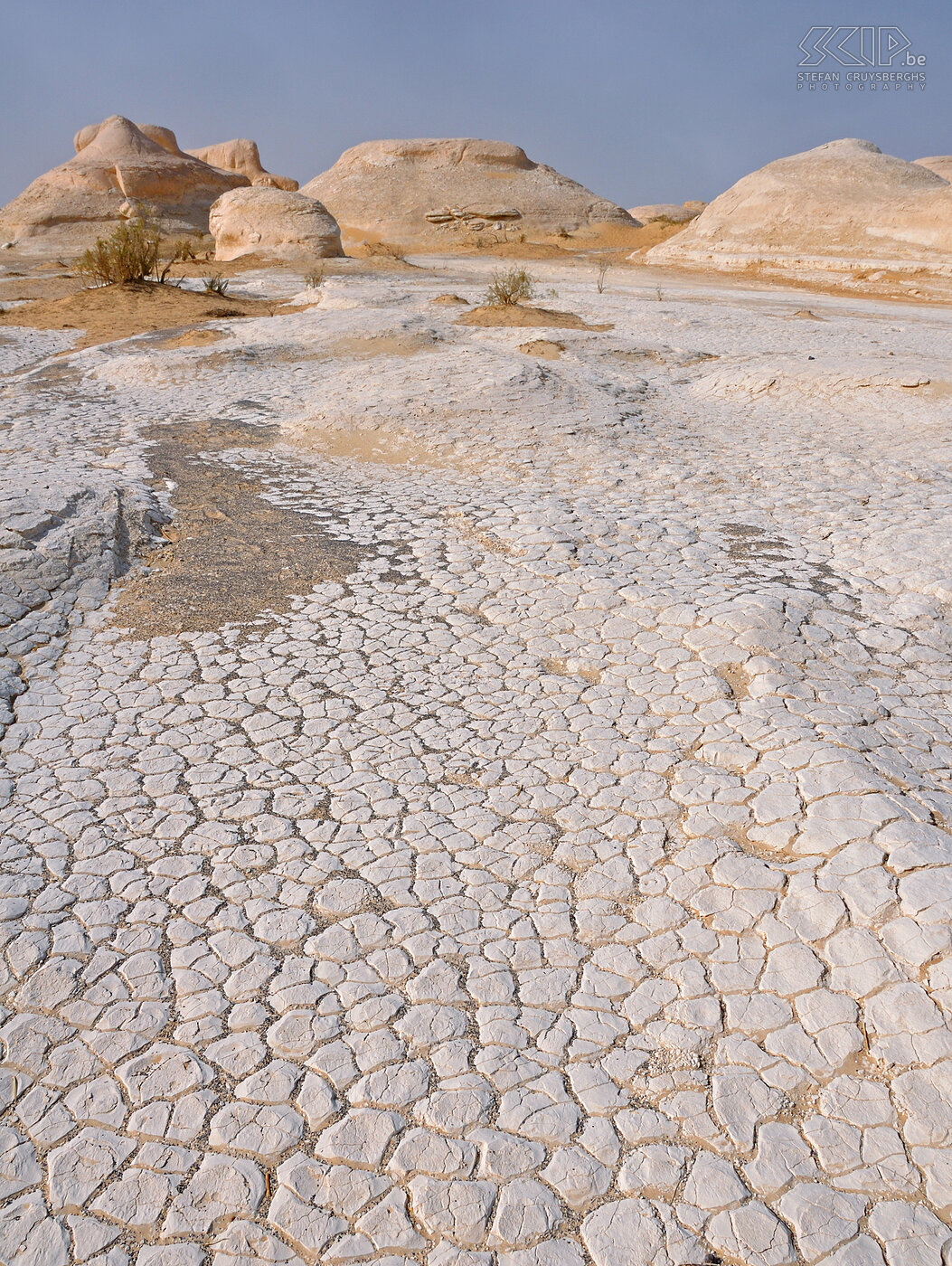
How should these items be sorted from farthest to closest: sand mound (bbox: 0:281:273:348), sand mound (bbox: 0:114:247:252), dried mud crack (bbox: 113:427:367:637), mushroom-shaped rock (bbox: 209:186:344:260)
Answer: sand mound (bbox: 0:114:247:252) → mushroom-shaped rock (bbox: 209:186:344:260) → sand mound (bbox: 0:281:273:348) → dried mud crack (bbox: 113:427:367:637)

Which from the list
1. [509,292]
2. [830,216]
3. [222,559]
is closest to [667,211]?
[830,216]

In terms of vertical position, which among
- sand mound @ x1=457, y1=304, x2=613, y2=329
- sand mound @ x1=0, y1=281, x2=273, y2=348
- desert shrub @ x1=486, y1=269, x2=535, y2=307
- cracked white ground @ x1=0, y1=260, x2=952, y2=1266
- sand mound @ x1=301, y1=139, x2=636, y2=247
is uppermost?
sand mound @ x1=301, y1=139, x2=636, y2=247

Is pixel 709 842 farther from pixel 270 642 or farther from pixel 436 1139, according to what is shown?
pixel 270 642

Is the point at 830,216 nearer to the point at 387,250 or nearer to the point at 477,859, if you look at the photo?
the point at 387,250

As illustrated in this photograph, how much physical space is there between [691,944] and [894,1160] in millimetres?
559

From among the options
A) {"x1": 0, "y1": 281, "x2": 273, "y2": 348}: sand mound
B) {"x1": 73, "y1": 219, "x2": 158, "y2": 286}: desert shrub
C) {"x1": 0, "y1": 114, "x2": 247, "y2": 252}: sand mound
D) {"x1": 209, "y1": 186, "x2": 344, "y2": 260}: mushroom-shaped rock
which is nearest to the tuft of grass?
{"x1": 73, "y1": 219, "x2": 158, "y2": 286}: desert shrub

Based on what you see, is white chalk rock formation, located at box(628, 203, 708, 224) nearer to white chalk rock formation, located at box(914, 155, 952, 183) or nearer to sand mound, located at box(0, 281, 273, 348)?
white chalk rock formation, located at box(914, 155, 952, 183)

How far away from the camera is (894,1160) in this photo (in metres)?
1.56

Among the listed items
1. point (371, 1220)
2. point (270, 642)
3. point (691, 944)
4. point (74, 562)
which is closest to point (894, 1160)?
point (691, 944)

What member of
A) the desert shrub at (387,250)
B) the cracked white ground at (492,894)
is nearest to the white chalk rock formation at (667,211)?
the desert shrub at (387,250)

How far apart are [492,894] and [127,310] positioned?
415 inches

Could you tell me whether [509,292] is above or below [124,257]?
below

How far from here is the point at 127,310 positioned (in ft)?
35.0

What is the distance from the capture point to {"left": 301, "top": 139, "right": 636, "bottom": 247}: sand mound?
85.7 ft
